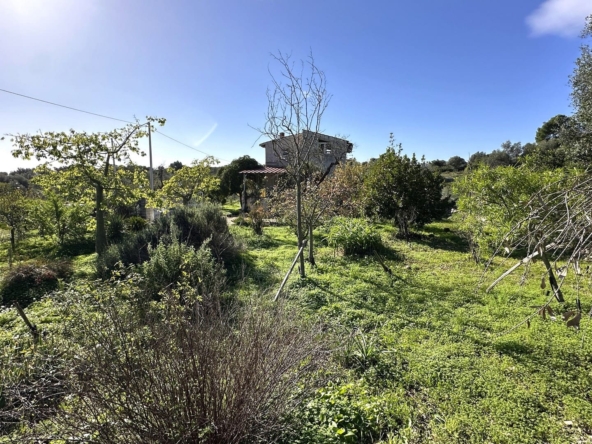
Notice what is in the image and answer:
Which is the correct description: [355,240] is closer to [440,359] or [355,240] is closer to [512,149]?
[440,359]

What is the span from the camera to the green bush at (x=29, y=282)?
6.72 metres

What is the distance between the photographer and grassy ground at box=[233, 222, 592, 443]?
2832 mm

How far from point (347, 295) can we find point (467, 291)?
2271 mm

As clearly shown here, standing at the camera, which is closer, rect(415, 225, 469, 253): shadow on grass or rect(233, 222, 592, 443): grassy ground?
rect(233, 222, 592, 443): grassy ground

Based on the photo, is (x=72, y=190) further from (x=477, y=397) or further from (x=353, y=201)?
(x=477, y=397)

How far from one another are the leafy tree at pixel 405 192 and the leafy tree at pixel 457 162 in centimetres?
2843

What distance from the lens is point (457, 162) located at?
37.5m

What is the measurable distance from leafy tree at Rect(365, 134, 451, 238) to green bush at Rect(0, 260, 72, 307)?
970cm

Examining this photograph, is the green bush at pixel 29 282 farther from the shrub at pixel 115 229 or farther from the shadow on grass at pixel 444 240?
the shadow on grass at pixel 444 240

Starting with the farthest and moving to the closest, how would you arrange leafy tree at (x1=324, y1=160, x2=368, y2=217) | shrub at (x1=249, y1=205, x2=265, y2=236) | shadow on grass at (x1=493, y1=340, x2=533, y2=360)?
leafy tree at (x1=324, y1=160, x2=368, y2=217)
shrub at (x1=249, y1=205, x2=265, y2=236)
shadow on grass at (x1=493, y1=340, x2=533, y2=360)

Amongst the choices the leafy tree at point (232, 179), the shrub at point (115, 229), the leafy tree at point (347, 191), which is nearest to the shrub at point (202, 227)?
the shrub at point (115, 229)

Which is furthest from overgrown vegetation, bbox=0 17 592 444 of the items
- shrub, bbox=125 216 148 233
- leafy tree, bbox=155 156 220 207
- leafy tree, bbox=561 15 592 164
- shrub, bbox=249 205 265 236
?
leafy tree, bbox=561 15 592 164

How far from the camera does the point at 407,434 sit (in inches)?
108

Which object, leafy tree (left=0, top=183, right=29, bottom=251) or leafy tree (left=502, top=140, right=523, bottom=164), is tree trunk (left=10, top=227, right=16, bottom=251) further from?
leafy tree (left=502, top=140, right=523, bottom=164)
